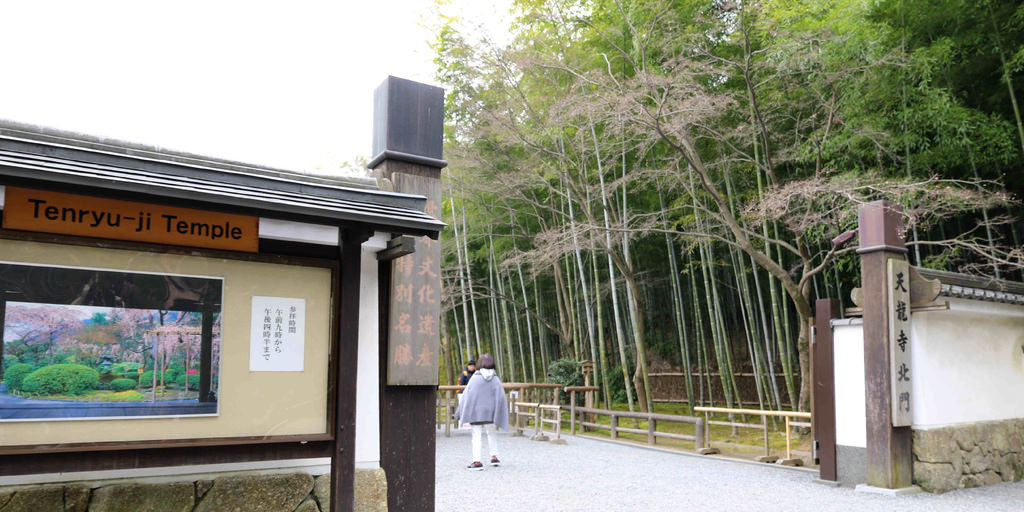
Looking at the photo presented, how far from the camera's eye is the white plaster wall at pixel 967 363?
571 centimetres

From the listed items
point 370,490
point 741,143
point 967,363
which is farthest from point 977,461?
point 370,490

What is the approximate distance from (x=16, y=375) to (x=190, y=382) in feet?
1.90

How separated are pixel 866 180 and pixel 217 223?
6.03 m

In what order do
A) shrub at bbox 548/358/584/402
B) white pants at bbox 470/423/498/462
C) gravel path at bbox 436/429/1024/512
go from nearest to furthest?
1. gravel path at bbox 436/429/1024/512
2. white pants at bbox 470/423/498/462
3. shrub at bbox 548/358/584/402

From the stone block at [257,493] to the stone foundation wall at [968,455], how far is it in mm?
4823

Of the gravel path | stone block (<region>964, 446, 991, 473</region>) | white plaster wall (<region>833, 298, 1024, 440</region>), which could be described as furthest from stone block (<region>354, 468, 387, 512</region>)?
stone block (<region>964, 446, 991, 473</region>)

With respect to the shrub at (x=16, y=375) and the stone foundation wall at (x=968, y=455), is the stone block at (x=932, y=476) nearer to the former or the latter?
the stone foundation wall at (x=968, y=455)

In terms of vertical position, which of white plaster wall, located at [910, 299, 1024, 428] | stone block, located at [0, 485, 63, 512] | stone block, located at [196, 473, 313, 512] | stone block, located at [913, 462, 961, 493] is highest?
white plaster wall, located at [910, 299, 1024, 428]

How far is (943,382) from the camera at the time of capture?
19.2ft

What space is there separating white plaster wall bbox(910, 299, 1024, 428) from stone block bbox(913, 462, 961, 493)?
313 mm

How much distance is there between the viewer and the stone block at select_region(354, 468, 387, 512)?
134 inches

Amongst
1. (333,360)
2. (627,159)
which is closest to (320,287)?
(333,360)

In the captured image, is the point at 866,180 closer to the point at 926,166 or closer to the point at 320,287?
the point at 926,166

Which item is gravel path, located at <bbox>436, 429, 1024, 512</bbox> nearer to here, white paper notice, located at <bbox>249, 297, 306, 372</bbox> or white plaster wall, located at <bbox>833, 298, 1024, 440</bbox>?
white plaster wall, located at <bbox>833, 298, 1024, 440</bbox>
